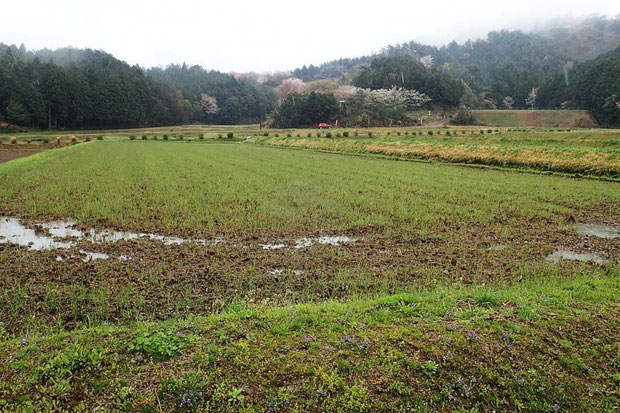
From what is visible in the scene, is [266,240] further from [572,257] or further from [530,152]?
[530,152]

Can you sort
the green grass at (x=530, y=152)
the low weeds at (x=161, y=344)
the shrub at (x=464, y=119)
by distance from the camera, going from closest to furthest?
1. the low weeds at (x=161, y=344)
2. the green grass at (x=530, y=152)
3. the shrub at (x=464, y=119)

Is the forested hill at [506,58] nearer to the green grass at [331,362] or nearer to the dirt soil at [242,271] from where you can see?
the dirt soil at [242,271]

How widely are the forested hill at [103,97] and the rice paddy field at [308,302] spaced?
6993 cm

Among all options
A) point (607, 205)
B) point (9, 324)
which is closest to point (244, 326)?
point (9, 324)

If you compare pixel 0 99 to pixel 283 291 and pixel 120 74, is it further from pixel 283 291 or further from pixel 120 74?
pixel 283 291

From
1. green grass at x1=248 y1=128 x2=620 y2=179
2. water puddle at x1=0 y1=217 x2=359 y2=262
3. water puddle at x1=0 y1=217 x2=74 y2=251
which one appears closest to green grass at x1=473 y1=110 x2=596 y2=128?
green grass at x1=248 y1=128 x2=620 y2=179

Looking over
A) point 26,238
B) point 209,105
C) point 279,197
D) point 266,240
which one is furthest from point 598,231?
point 209,105

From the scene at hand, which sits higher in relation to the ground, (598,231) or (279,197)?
(279,197)

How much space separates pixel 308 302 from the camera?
5559mm

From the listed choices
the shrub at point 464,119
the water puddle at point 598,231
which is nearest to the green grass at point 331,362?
the water puddle at point 598,231

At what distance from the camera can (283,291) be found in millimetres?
5980

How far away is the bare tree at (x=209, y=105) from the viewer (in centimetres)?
10500

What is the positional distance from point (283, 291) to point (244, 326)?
1.50 m

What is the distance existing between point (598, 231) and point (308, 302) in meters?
8.60
